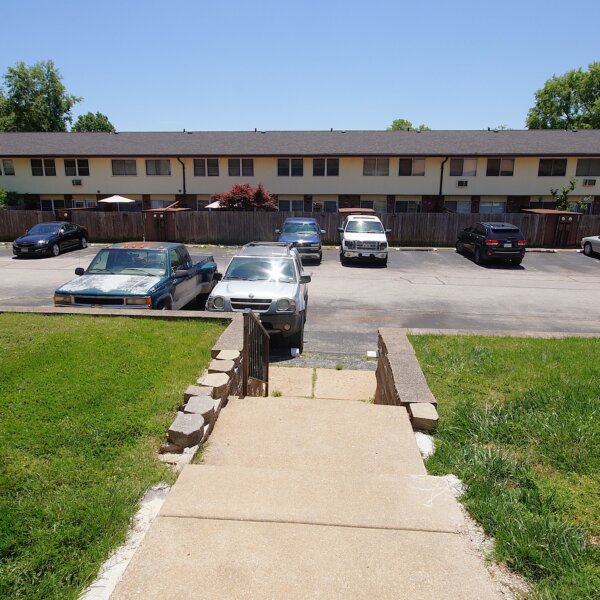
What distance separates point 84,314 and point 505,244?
60.2ft

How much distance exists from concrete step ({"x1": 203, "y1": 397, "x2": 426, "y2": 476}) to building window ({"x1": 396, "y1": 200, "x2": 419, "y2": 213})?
89.2ft

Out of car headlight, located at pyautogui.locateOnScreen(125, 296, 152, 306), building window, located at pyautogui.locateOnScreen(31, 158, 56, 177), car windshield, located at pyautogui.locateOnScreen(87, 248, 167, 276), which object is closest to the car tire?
car headlight, located at pyautogui.locateOnScreen(125, 296, 152, 306)

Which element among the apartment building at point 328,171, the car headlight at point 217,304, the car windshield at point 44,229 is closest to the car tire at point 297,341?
the car headlight at point 217,304

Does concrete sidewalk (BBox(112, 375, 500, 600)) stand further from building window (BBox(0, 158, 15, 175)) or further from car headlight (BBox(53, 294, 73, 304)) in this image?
building window (BBox(0, 158, 15, 175))

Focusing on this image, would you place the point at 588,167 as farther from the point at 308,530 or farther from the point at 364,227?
the point at 308,530

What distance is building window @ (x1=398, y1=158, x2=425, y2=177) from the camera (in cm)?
2992

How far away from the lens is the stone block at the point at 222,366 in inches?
216

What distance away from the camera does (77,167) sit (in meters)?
31.2

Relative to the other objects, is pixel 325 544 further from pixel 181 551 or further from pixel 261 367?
pixel 261 367

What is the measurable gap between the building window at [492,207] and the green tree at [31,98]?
5313cm

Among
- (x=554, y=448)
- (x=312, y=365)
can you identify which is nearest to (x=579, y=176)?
(x=312, y=365)

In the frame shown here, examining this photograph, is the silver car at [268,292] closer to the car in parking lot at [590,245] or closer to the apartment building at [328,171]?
the car in parking lot at [590,245]

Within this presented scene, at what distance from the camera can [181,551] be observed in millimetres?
2752

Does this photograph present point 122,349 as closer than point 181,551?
No
